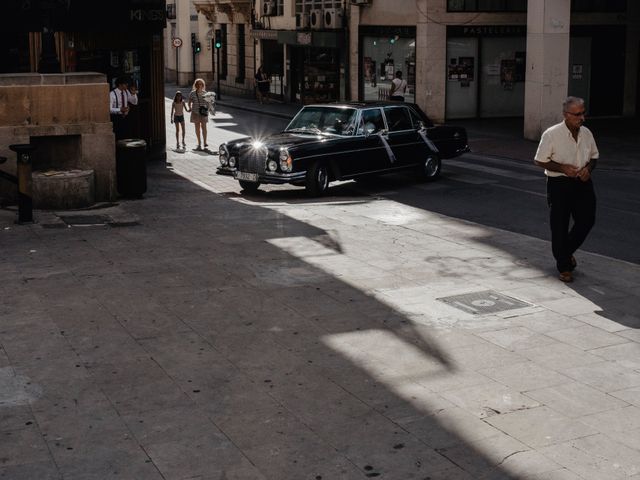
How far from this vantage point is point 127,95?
72.3ft

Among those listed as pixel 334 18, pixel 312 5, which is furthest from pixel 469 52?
pixel 312 5

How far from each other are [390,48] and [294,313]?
26.8m

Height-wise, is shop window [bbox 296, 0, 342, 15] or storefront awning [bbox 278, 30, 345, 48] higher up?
shop window [bbox 296, 0, 342, 15]

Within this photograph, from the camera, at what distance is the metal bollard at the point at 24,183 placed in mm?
14250

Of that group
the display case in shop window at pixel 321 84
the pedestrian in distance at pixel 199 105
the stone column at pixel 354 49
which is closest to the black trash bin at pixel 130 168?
the pedestrian in distance at pixel 199 105

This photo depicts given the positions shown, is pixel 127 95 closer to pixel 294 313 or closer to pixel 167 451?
pixel 294 313

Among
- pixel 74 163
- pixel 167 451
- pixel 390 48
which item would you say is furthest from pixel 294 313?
pixel 390 48

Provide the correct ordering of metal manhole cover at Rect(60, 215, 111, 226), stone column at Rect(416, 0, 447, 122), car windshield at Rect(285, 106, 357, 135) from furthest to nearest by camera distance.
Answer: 1. stone column at Rect(416, 0, 447, 122)
2. car windshield at Rect(285, 106, 357, 135)
3. metal manhole cover at Rect(60, 215, 111, 226)

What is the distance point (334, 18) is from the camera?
124 feet

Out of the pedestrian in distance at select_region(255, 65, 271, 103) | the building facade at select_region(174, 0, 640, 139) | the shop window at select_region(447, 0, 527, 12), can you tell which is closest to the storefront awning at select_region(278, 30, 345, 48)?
the building facade at select_region(174, 0, 640, 139)

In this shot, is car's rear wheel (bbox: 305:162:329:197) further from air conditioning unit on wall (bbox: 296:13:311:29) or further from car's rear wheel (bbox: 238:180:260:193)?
air conditioning unit on wall (bbox: 296:13:311:29)

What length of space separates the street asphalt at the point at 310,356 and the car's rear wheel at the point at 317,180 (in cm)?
383

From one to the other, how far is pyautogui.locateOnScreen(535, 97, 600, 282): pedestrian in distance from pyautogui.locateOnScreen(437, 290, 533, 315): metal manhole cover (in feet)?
3.45

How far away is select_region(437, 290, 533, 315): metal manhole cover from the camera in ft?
32.8
